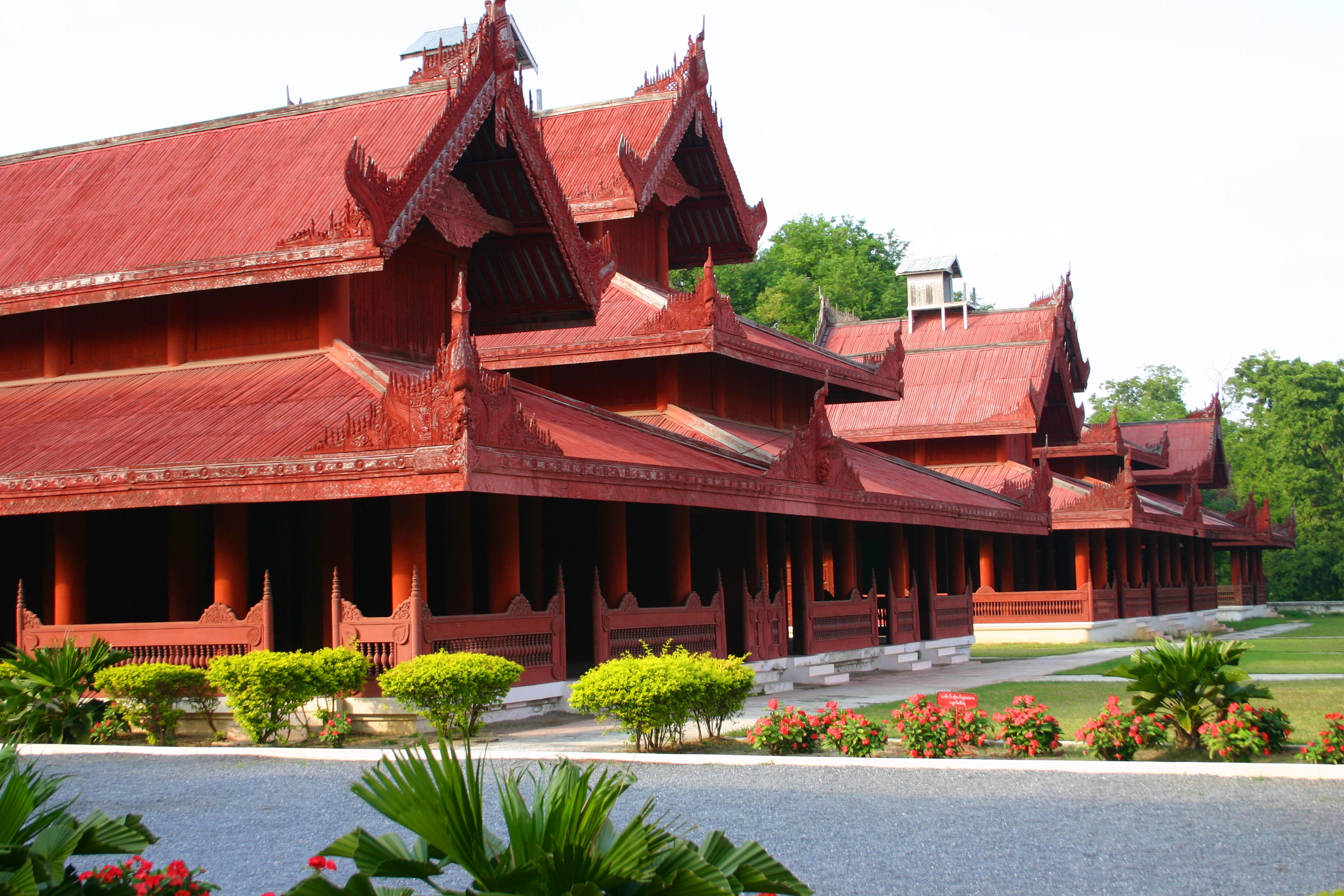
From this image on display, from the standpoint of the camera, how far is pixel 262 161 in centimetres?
1947

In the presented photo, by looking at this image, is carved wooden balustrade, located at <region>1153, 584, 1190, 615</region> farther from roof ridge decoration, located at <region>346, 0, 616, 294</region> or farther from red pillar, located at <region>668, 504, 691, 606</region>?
roof ridge decoration, located at <region>346, 0, 616, 294</region>

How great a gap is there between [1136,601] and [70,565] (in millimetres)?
33682

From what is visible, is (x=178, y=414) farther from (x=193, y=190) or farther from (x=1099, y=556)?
(x=1099, y=556)

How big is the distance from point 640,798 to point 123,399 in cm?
999

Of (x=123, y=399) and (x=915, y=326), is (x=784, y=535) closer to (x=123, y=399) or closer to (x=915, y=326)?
(x=123, y=399)

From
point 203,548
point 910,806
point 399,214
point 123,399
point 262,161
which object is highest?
point 262,161

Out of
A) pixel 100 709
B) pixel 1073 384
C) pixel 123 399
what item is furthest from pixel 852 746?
pixel 1073 384

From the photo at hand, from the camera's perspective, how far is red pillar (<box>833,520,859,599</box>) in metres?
25.7

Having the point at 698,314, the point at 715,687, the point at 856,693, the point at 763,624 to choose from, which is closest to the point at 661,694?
the point at 715,687

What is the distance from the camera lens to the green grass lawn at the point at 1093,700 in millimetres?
15391

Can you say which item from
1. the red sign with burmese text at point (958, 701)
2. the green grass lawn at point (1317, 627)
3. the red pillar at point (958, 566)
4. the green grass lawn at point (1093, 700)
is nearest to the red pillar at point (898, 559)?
the red pillar at point (958, 566)

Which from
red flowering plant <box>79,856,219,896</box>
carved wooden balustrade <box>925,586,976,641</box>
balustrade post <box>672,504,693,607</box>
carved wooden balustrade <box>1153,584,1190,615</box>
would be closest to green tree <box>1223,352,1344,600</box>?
carved wooden balustrade <box>1153,584,1190,615</box>

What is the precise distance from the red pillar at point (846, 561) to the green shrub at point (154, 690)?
13804 mm

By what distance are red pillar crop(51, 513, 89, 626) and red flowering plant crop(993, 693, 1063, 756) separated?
10.0 metres
